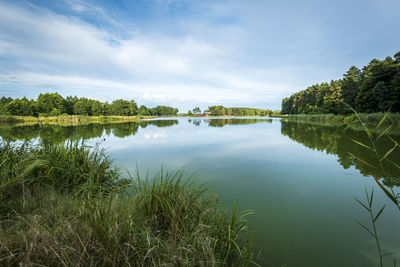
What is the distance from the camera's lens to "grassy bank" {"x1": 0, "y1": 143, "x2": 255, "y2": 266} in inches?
56.2

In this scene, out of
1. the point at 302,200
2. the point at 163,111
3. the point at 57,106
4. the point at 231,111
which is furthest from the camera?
the point at 231,111

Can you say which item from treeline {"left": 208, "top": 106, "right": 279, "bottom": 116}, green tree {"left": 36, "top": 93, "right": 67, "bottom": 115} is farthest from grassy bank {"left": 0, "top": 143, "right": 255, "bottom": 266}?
treeline {"left": 208, "top": 106, "right": 279, "bottom": 116}

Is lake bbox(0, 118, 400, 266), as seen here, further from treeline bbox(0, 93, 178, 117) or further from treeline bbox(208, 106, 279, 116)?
treeline bbox(208, 106, 279, 116)

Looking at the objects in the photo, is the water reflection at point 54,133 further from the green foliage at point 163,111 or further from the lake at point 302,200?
the green foliage at point 163,111

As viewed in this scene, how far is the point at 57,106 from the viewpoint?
44844mm

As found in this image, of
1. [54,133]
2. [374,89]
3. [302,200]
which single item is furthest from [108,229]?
[374,89]

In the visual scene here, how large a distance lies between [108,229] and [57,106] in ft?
186

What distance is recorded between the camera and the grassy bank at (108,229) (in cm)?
143

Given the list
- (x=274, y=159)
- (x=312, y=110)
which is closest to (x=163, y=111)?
(x=312, y=110)

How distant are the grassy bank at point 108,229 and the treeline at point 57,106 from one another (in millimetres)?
50025

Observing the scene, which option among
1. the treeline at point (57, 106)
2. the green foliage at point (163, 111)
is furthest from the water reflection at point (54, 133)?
the green foliage at point (163, 111)

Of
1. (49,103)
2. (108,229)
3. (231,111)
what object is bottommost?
(108,229)

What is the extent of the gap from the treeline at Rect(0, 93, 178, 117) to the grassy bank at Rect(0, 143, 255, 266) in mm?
50025

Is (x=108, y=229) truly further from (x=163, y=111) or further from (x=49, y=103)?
(x=163, y=111)
